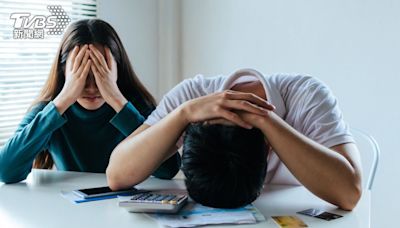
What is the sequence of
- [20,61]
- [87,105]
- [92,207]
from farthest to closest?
[20,61]
[87,105]
[92,207]

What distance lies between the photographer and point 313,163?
1.07m

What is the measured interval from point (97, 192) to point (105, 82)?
0.43 meters

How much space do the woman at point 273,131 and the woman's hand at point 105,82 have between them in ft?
0.83

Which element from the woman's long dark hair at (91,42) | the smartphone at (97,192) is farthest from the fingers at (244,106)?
the woman's long dark hair at (91,42)

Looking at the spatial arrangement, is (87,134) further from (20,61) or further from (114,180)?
(20,61)

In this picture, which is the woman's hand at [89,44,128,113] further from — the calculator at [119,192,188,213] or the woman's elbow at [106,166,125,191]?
the calculator at [119,192,188,213]

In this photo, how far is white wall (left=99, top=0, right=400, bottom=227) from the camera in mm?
2096

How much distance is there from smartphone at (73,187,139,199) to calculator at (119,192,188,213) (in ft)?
0.33

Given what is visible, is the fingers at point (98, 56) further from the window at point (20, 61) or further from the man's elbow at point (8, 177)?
the window at point (20, 61)

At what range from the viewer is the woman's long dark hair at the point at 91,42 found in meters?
1.57

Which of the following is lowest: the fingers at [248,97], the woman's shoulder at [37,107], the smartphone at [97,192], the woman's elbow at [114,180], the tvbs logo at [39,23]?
the smartphone at [97,192]

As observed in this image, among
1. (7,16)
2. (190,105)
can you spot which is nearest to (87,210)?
(190,105)

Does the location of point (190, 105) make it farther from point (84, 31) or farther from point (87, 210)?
point (84, 31)

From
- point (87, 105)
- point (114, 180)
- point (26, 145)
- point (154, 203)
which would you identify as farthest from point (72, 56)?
point (154, 203)
